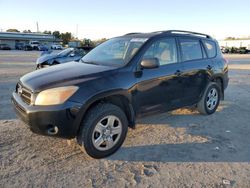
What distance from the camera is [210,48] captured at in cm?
586

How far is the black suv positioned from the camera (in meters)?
3.33

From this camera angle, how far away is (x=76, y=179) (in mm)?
3102

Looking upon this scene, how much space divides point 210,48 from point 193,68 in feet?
3.77

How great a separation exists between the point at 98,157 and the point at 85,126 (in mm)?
537


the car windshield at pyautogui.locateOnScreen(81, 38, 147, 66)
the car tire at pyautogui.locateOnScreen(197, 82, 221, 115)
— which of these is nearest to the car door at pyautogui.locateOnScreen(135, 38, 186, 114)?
the car windshield at pyautogui.locateOnScreen(81, 38, 147, 66)

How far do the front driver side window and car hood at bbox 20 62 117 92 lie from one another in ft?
2.66

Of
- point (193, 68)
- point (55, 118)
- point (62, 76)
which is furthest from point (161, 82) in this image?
point (55, 118)

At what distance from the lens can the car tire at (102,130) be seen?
3465 millimetres

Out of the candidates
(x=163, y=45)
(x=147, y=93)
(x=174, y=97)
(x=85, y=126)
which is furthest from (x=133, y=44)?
(x=85, y=126)

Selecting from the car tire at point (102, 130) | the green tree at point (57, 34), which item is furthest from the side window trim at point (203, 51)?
the green tree at point (57, 34)

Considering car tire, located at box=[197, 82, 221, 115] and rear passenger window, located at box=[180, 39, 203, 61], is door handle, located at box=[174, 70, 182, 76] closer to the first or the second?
→ rear passenger window, located at box=[180, 39, 203, 61]

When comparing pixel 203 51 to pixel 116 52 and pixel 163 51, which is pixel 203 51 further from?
pixel 116 52

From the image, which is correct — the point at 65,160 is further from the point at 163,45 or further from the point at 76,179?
the point at 163,45

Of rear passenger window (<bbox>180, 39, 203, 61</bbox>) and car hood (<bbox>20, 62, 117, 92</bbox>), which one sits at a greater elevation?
rear passenger window (<bbox>180, 39, 203, 61</bbox>)
